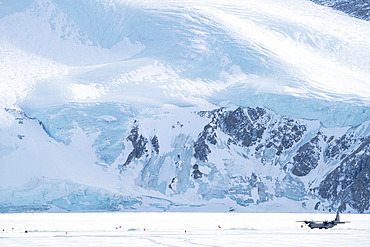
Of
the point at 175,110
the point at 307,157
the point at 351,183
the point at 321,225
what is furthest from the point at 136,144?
the point at 321,225

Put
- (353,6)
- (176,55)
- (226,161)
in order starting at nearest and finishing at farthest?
(226,161), (176,55), (353,6)

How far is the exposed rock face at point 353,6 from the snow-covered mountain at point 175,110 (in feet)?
111

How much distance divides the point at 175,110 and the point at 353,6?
60.6 meters

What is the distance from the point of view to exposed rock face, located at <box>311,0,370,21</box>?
131 metres

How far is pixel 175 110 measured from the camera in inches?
3317

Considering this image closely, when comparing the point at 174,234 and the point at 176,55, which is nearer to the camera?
the point at 174,234

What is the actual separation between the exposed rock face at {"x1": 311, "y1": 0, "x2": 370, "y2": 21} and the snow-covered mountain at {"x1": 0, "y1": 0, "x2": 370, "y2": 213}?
111 ft

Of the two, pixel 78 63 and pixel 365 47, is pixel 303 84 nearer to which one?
pixel 365 47

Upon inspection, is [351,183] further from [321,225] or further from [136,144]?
[321,225]

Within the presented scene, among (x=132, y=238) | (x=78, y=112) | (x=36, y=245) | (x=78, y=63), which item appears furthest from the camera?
(x=78, y=63)

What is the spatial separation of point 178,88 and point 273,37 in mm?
16431

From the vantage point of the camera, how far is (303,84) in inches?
3376

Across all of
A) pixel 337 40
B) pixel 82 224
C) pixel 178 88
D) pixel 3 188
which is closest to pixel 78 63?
pixel 178 88

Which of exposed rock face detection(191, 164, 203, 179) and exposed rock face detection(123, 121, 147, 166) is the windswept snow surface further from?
exposed rock face detection(191, 164, 203, 179)
